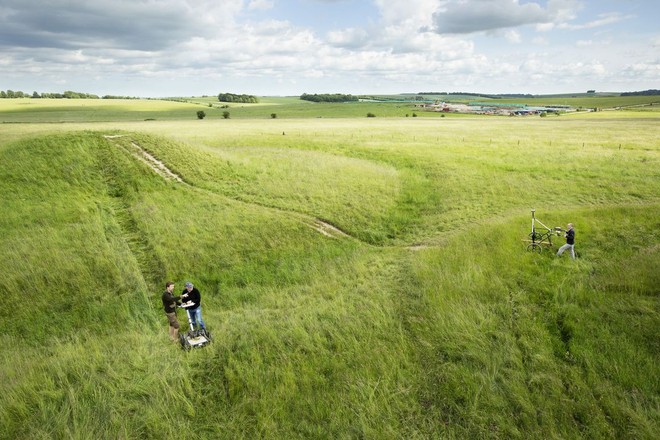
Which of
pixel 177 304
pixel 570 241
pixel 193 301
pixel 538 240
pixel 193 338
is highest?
pixel 570 241

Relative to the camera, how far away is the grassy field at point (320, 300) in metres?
11.0

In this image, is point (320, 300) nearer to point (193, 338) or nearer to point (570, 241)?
point (193, 338)

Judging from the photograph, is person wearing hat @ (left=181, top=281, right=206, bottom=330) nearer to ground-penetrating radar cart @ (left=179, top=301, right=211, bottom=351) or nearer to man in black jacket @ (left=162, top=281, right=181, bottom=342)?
ground-penetrating radar cart @ (left=179, top=301, right=211, bottom=351)

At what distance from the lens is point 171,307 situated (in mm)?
14891

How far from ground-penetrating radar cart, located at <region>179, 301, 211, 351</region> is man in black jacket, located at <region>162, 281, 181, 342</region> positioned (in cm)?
35

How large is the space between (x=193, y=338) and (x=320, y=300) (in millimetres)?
5704

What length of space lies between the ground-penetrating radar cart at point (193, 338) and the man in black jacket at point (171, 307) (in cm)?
35

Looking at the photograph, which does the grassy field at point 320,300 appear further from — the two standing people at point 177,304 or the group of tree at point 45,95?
the group of tree at point 45,95

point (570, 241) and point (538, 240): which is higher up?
point (570, 241)

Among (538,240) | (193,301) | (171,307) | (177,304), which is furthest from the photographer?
(538,240)

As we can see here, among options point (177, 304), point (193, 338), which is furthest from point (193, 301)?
point (193, 338)

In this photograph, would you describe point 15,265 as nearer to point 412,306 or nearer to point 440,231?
point 412,306

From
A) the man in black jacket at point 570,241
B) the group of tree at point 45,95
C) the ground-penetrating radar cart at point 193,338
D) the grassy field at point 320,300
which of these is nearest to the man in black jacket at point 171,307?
the ground-penetrating radar cart at point 193,338

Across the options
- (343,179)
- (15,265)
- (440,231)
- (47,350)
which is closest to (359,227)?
(440,231)
